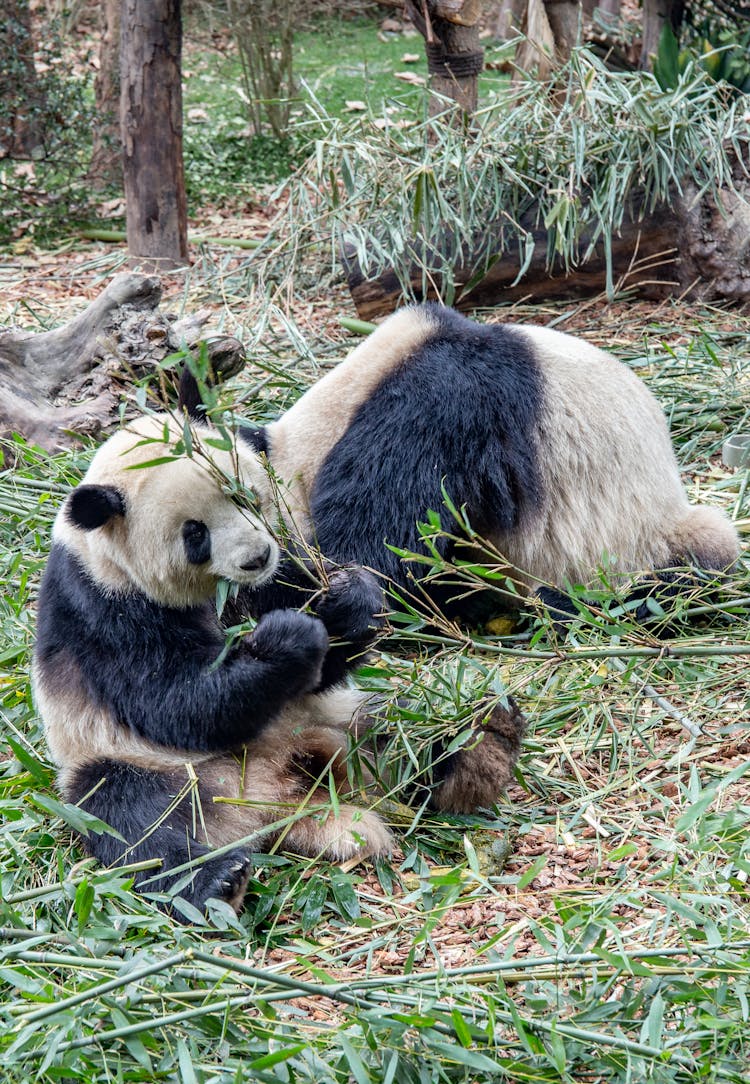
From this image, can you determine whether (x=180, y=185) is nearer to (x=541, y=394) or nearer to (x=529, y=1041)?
(x=541, y=394)

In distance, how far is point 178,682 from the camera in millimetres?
2801

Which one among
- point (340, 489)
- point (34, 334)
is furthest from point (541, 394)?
point (34, 334)

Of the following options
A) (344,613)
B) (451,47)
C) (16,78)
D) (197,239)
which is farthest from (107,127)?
(344,613)

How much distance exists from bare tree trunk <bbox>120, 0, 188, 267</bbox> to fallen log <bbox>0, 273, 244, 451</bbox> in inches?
93.9

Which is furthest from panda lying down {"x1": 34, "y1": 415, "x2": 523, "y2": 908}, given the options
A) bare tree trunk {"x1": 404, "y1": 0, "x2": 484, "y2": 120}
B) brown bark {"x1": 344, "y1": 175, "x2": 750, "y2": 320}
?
bare tree trunk {"x1": 404, "y1": 0, "x2": 484, "y2": 120}

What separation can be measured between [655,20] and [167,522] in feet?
29.6

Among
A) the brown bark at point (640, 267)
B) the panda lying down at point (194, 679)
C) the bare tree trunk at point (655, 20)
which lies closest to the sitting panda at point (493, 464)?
the panda lying down at point (194, 679)

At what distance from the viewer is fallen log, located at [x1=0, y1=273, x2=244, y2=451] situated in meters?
4.78

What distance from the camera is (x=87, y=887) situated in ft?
7.73

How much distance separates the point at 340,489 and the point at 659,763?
4.63 ft

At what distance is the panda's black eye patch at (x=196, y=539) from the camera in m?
2.79

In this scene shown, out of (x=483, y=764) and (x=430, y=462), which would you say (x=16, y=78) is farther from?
(x=483, y=764)

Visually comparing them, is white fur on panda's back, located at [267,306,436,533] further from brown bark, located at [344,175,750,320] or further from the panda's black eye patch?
brown bark, located at [344,175,750,320]

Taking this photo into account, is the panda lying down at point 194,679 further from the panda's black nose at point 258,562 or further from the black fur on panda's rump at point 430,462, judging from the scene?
the black fur on panda's rump at point 430,462
